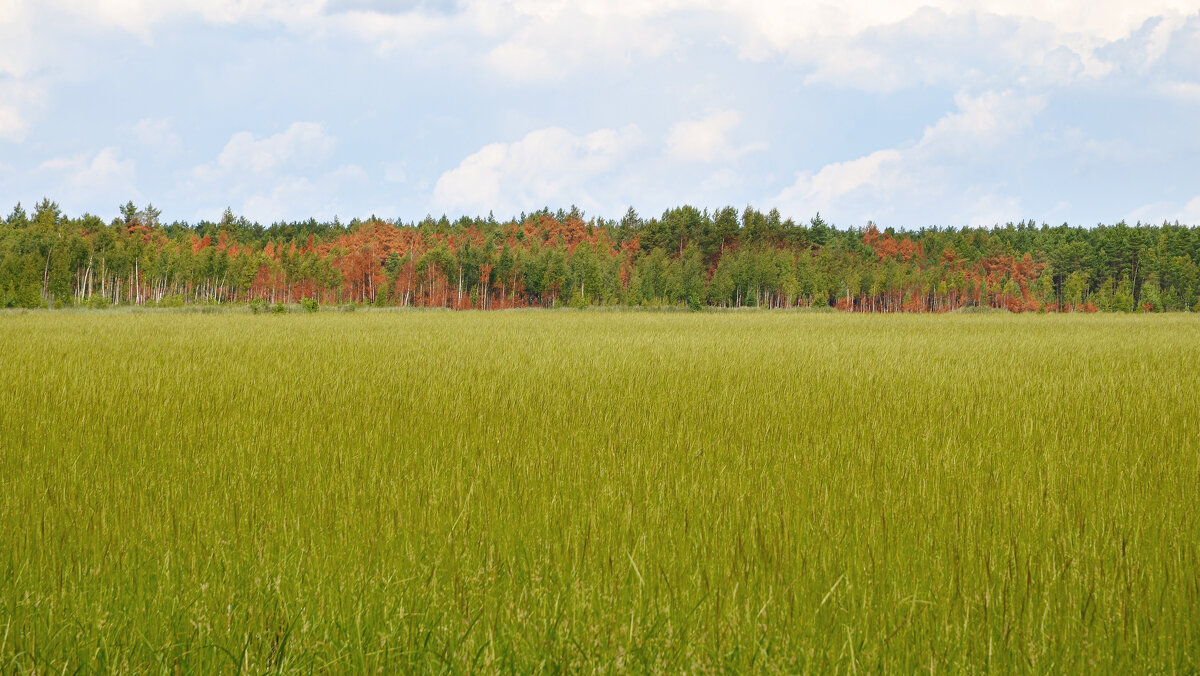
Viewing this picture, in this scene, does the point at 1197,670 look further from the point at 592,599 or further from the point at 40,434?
the point at 40,434

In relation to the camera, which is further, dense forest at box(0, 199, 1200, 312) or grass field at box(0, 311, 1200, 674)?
dense forest at box(0, 199, 1200, 312)

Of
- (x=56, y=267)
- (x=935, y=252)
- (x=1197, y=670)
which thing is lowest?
(x=1197, y=670)

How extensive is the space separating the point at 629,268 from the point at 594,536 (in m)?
106

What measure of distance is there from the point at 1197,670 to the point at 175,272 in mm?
96559

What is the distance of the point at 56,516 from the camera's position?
327cm

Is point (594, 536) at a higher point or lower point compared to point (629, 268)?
lower

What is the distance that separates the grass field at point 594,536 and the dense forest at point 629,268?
241 ft

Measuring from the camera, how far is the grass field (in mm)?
2178

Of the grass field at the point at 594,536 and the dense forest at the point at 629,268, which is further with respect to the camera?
the dense forest at the point at 629,268

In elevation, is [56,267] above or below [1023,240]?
below

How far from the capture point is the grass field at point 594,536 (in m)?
2.18

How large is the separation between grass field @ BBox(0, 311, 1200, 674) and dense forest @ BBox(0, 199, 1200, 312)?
241 feet

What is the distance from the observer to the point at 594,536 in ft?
10.1

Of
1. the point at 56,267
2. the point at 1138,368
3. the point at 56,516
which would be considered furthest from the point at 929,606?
the point at 56,267
